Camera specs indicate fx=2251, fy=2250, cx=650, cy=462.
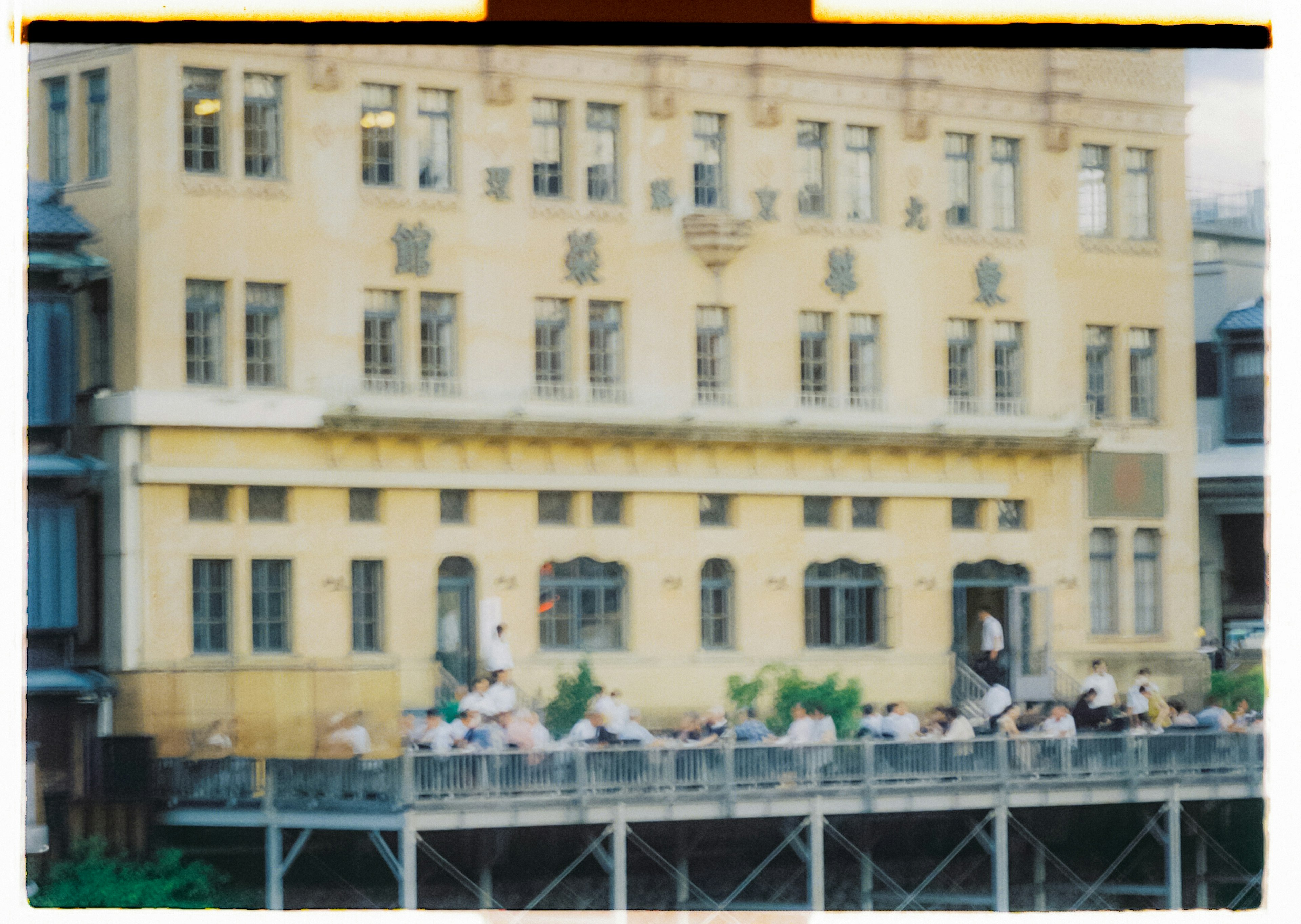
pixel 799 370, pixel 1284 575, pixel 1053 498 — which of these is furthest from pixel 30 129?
pixel 1284 575

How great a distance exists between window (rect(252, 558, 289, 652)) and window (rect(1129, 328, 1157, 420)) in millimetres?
7949

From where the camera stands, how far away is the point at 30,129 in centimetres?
1908

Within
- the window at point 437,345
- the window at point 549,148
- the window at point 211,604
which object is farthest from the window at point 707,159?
the window at point 211,604

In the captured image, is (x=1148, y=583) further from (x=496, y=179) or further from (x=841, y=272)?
(x=496, y=179)

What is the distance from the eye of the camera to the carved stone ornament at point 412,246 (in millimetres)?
19797

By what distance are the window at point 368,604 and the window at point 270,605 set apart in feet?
1.92

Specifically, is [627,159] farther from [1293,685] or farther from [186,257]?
[1293,685]

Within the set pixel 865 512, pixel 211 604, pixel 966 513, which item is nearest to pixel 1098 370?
pixel 966 513

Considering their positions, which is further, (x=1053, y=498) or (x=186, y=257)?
(x=1053, y=498)

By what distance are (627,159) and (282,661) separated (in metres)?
5.42

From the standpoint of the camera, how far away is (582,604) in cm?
2008

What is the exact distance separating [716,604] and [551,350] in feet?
9.00

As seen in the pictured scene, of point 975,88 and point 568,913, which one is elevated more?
point 975,88

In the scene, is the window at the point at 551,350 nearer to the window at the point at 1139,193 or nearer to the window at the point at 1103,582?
the window at the point at 1103,582
